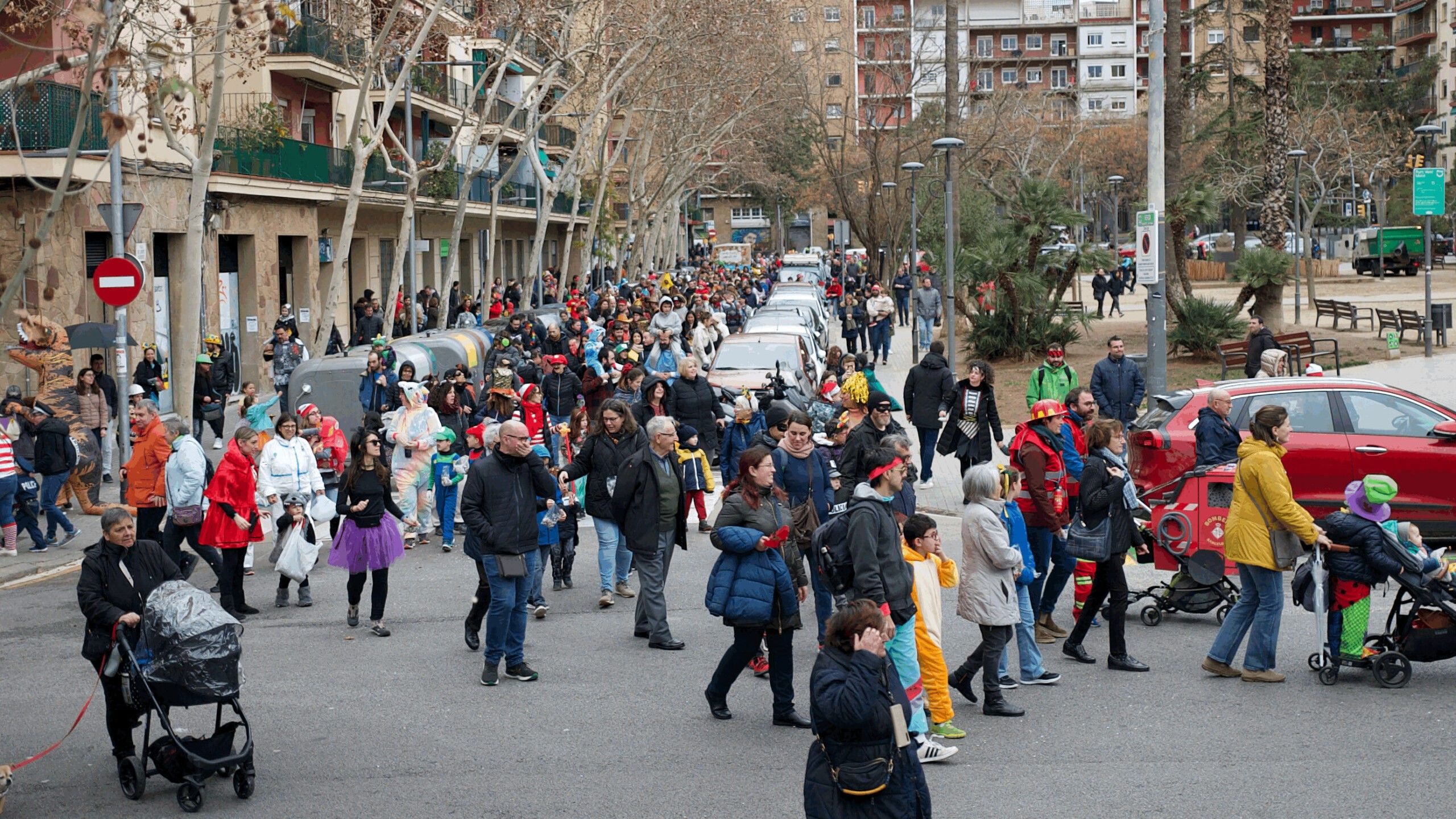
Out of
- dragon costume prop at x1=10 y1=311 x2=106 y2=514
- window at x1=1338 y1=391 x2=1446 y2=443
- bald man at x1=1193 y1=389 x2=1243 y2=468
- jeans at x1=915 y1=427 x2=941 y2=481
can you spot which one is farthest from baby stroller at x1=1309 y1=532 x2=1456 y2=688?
dragon costume prop at x1=10 y1=311 x2=106 y2=514

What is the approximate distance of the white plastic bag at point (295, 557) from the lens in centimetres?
1193

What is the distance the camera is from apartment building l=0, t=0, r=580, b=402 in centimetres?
2294

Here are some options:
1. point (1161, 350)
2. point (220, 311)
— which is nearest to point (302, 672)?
point (1161, 350)

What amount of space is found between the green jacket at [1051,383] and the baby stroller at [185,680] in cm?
1061

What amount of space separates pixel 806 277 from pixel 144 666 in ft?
167

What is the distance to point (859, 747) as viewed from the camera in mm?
5578

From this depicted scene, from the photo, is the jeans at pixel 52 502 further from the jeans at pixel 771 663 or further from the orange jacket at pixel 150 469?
the jeans at pixel 771 663

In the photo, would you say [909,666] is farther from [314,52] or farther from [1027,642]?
[314,52]

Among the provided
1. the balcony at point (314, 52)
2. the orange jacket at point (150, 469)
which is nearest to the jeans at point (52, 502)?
the orange jacket at point (150, 469)

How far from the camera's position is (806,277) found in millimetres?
57562

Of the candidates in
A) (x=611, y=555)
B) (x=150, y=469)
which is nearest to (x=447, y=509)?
(x=150, y=469)

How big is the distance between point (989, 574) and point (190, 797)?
4222 mm

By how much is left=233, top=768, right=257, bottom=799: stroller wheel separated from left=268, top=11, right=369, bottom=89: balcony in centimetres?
2647

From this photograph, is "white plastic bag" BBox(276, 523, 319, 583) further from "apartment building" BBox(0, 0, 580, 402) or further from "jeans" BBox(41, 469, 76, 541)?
"jeans" BBox(41, 469, 76, 541)
